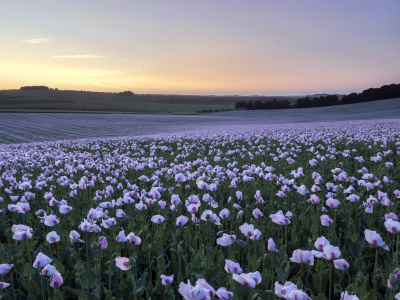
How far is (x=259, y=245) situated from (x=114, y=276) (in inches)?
53.0

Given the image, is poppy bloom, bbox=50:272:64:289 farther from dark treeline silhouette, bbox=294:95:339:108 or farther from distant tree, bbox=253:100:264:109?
distant tree, bbox=253:100:264:109

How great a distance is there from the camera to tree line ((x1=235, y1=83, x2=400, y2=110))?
7125 centimetres

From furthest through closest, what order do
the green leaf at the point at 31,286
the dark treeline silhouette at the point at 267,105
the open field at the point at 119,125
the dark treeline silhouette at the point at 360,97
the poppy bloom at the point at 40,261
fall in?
the dark treeline silhouette at the point at 267,105, the dark treeline silhouette at the point at 360,97, the open field at the point at 119,125, the green leaf at the point at 31,286, the poppy bloom at the point at 40,261

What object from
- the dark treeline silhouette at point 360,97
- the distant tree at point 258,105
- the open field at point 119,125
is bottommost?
the open field at point 119,125

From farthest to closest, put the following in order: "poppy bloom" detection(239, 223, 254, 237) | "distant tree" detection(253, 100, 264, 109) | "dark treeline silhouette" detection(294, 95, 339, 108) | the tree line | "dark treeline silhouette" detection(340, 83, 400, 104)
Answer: "distant tree" detection(253, 100, 264, 109) → "dark treeline silhouette" detection(294, 95, 339, 108) → the tree line → "dark treeline silhouette" detection(340, 83, 400, 104) → "poppy bloom" detection(239, 223, 254, 237)

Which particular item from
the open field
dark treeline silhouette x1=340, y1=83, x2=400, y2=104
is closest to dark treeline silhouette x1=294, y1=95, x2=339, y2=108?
dark treeline silhouette x1=340, y1=83, x2=400, y2=104

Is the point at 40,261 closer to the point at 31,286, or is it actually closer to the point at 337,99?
A: the point at 31,286

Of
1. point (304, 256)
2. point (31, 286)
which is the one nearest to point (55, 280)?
point (31, 286)

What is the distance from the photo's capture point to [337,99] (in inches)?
3103

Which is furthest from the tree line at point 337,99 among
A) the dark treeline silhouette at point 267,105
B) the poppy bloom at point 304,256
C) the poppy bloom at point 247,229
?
the poppy bloom at point 304,256

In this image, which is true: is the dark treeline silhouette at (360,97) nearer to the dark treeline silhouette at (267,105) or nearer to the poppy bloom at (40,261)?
the dark treeline silhouette at (267,105)

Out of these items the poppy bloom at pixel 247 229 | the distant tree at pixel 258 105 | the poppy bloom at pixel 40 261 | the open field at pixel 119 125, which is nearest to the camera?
the poppy bloom at pixel 40 261

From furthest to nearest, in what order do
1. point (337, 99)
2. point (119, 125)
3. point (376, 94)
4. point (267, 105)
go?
1. point (267, 105)
2. point (337, 99)
3. point (376, 94)
4. point (119, 125)

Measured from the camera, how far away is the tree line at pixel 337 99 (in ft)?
234
